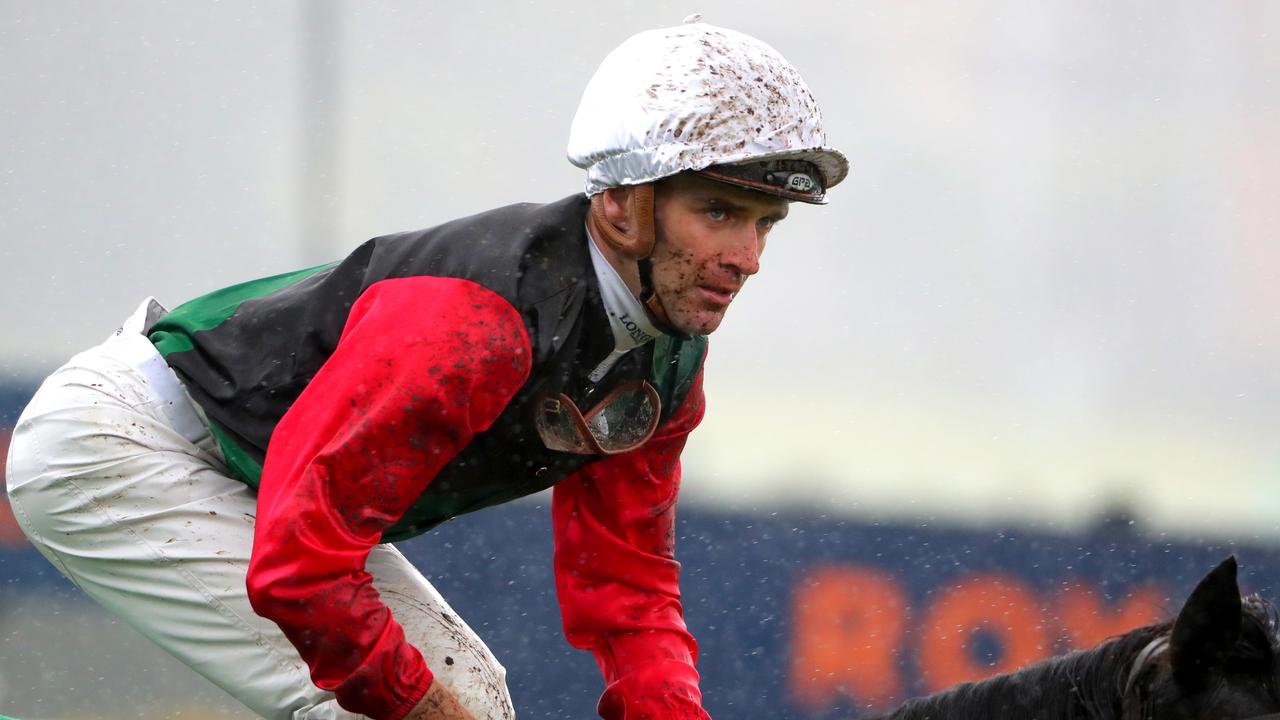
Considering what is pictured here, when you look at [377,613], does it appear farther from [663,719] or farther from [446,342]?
[663,719]

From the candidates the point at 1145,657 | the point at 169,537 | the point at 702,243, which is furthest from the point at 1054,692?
the point at 169,537

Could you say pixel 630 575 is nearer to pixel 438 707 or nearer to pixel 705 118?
pixel 438 707

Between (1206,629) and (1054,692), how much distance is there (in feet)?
0.81

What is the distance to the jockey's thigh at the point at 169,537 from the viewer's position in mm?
2023

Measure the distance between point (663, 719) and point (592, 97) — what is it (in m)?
0.98

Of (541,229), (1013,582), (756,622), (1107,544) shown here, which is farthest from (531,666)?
(541,229)

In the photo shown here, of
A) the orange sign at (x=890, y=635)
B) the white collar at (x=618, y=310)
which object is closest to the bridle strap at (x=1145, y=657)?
the white collar at (x=618, y=310)

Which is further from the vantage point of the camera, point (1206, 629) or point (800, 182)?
point (800, 182)

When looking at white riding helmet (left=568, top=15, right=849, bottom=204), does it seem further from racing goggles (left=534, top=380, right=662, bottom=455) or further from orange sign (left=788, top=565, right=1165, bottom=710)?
orange sign (left=788, top=565, right=1165, bottom=710)

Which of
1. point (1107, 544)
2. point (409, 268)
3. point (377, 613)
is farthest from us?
point (1107, 544)

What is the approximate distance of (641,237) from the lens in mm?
2004

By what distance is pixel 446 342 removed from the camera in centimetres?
178

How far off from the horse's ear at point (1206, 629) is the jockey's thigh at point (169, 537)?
37.6 inches

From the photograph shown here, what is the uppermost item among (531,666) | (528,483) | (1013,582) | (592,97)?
(592,97)
